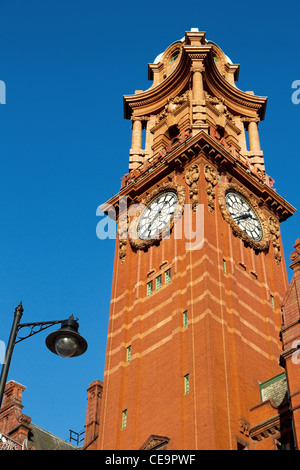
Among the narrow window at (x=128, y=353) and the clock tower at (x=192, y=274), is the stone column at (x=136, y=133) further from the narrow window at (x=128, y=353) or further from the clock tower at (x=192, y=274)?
the narrow window at (x=128, y=353)

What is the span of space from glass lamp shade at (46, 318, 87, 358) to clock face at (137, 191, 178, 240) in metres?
28.7

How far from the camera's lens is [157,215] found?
160ft

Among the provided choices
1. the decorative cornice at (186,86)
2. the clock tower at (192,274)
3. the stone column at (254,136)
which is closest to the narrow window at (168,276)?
the clock tower at (192,274)

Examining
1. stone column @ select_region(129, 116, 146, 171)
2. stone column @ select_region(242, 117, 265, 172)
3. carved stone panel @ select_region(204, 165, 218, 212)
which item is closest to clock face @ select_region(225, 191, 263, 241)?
carved stone panel @ select_region(204, 165, 218, 212)

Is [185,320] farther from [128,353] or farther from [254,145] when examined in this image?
[254,145]

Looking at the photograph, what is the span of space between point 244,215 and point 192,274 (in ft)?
27.5

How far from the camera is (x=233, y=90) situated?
6022cm

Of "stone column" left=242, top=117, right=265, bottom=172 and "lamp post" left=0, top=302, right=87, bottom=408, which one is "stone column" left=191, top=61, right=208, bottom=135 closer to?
"stone column" left=242, top=117, right=265, bottom=172

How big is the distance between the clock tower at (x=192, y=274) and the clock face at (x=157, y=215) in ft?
0.33

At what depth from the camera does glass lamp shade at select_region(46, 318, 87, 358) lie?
1819 cm

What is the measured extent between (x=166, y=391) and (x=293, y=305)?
10.1 metres

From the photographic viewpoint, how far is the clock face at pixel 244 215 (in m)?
48.0
